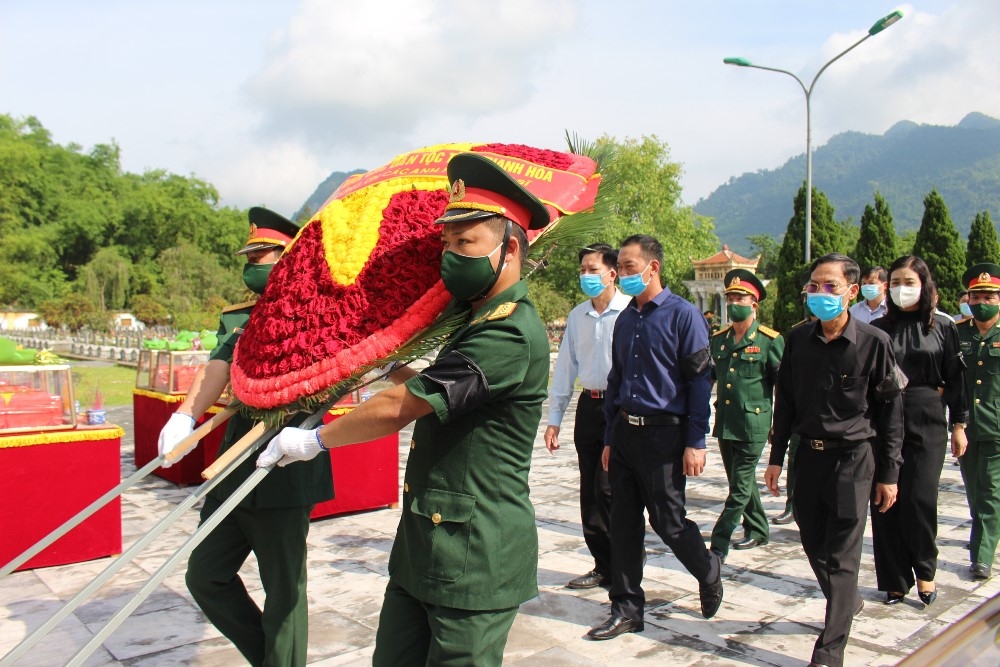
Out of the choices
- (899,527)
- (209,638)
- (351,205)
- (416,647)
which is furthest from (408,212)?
(899,527)

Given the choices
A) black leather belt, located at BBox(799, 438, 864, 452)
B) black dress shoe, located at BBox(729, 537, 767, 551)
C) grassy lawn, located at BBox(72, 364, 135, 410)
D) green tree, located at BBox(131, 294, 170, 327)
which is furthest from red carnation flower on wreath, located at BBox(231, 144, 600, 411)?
green tree, located at BBox(131, 294, 170, 327)

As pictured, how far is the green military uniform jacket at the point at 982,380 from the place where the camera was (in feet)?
16.5

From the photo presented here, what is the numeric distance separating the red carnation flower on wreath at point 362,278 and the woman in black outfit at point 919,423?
2926 millimetres

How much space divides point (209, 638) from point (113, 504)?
178 cm

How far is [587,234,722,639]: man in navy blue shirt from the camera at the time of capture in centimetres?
393

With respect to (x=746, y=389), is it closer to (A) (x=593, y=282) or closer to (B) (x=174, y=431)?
(A) (x=593, y=282)

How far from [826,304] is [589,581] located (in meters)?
2.08

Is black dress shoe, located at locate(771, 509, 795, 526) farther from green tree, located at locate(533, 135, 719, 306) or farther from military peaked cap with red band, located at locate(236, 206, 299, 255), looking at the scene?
green tree, located at locate(533, 135, 719, 306)

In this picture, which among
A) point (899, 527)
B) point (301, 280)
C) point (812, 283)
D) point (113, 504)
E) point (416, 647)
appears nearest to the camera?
point (416, 647)

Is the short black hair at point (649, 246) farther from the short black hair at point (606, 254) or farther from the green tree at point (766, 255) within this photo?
the green tree at point (766, 255)

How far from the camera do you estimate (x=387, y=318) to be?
2328 millimetres

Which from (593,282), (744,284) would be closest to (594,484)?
(593,282)

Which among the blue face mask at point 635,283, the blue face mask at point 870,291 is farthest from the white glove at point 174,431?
the blue face mask at point 870,291

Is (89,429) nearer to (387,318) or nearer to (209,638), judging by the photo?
(209,638)
